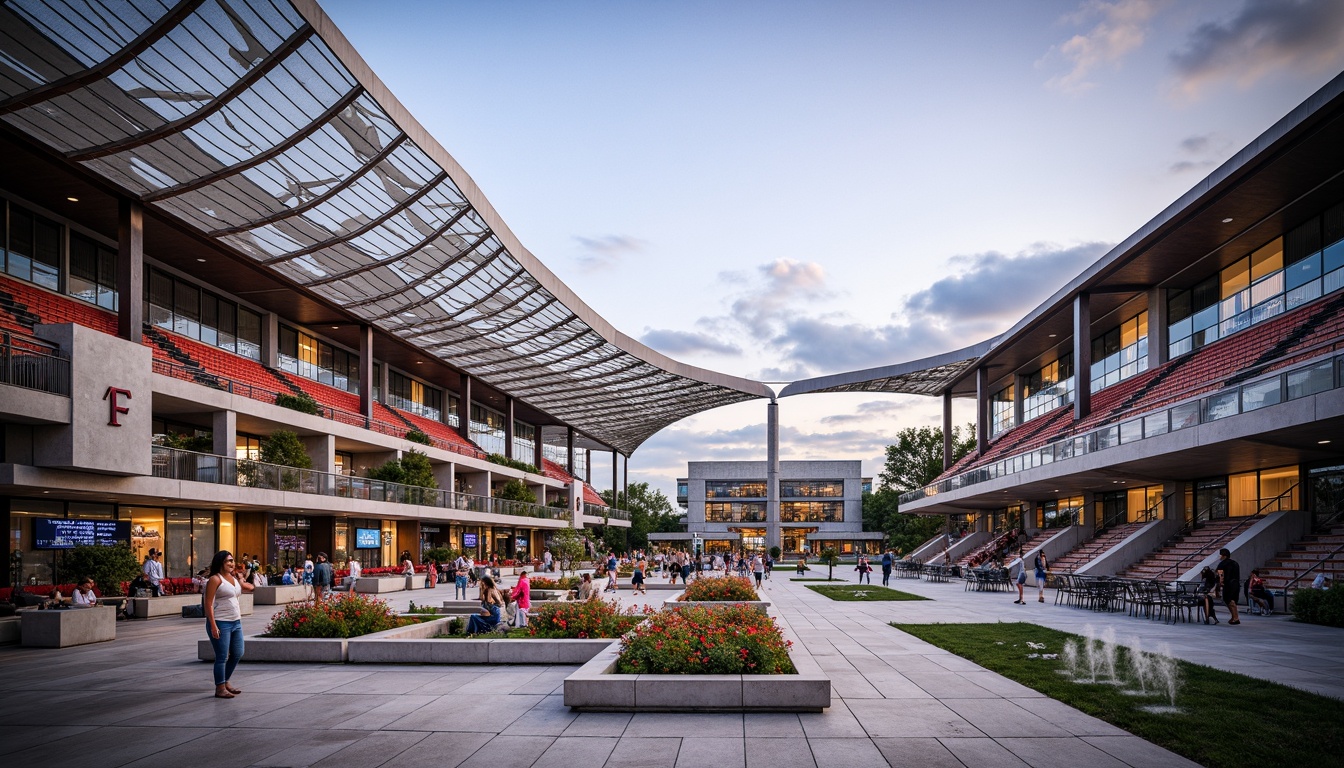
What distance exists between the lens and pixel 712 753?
7312 mm

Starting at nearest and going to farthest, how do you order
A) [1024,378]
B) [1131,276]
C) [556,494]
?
[1131,276]
[1024,378]
[556,494]

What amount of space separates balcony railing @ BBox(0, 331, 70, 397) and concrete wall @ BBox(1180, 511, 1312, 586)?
2819 centimetres

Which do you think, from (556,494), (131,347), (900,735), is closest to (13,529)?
(131,347)

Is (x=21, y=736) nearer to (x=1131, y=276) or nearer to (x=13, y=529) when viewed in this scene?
(x=13, y=529)

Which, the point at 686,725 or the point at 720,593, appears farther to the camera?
the point at 720,593

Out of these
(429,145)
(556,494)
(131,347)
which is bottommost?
(556,494)

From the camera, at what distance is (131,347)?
68.3 ft

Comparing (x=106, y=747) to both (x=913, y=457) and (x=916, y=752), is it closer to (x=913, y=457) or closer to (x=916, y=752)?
(x=916, y=752)

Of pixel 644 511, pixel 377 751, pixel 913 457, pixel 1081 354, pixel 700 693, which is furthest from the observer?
pixel 644 511

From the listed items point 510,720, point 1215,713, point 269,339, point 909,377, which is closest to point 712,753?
point 510,720

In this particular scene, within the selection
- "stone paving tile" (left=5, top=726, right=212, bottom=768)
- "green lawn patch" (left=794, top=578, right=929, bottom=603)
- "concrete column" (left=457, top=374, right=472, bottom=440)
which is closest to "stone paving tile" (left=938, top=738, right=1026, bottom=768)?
"stone paving tile" (left=5, top=726, right=212, bottom=768)

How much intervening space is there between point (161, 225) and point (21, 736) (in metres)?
22.1

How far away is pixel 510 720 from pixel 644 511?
90821 millimetres

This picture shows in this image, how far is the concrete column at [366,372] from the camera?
38.1 meters
